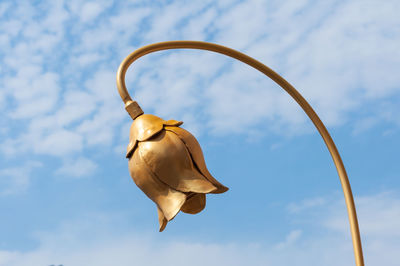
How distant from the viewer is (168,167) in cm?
413

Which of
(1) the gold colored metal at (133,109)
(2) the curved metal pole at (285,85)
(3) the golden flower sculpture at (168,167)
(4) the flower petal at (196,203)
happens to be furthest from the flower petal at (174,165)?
(2) the curved metal pole at (285,85)

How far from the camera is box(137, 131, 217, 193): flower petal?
4086 millimetres

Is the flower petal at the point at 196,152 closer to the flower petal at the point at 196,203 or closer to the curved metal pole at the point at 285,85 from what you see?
the flower petal at the point at 196,203

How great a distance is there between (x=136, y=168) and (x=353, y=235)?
2287 mm

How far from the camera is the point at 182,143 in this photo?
425cm

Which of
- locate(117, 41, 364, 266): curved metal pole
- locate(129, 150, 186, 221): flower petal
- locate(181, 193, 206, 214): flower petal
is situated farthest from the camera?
locate(117, 41, 364, 266): curved metal pole

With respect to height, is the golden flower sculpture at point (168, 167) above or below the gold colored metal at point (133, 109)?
below

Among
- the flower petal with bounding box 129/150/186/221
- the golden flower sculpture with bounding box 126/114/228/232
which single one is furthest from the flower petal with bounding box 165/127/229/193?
the flower petal with bounding box 129/150/186/221

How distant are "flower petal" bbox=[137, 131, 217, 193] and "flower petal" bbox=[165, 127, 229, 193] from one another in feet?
0.15

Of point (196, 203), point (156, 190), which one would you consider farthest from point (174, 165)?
point (196, 203)

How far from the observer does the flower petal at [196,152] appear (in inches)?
165

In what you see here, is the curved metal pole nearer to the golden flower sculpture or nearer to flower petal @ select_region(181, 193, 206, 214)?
the golden flower sculpture

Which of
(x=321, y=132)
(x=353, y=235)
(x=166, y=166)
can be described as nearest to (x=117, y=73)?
(x=166, y=166)

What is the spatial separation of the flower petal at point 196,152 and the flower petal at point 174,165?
0.05m
